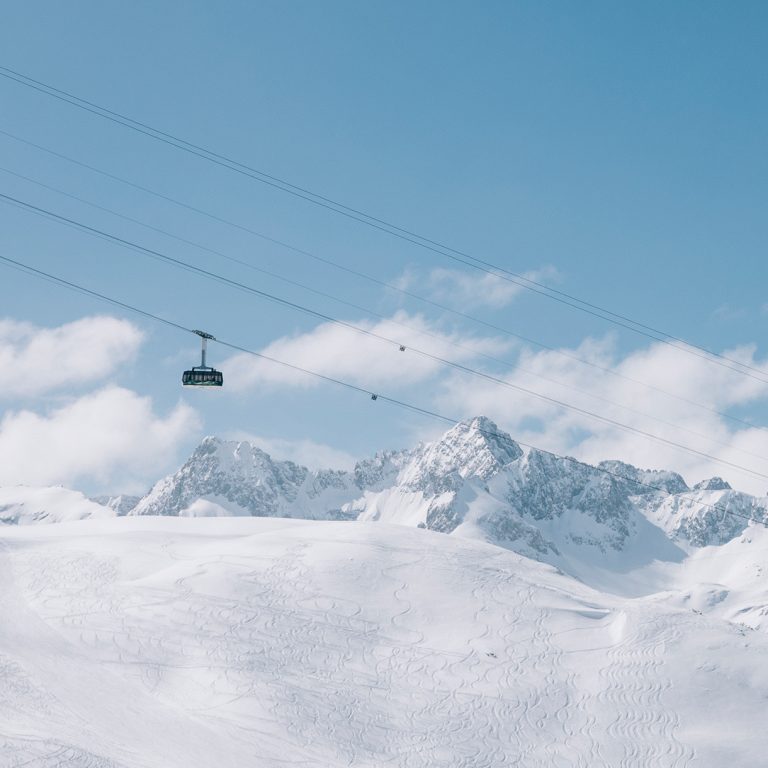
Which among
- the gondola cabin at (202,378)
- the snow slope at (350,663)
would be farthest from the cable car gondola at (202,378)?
the snow slope at (350,663)

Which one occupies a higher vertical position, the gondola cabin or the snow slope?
the gondola cabin

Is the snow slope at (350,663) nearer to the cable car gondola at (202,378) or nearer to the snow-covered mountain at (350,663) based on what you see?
the snow-covered mountain at (350,663)

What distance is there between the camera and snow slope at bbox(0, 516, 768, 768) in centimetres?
5756

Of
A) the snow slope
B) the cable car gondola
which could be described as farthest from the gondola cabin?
the snow slope

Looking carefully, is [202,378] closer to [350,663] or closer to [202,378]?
[202,378]

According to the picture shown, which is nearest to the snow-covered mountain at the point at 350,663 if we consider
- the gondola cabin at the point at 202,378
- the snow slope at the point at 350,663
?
the snow slope at the point at 350,663

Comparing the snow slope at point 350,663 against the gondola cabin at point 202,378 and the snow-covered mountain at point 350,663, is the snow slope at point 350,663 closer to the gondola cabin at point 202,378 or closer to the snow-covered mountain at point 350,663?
the snow-covered mountain at point 350,663

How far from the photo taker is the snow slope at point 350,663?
189ft

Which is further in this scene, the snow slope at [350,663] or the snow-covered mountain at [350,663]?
the snow-covered mountain at [350,663]

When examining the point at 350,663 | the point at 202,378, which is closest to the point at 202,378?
the point at 202,378

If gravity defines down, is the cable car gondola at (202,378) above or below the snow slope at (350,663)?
above

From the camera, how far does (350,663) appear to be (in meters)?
69.1

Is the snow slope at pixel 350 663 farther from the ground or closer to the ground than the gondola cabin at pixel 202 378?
closer to the ground

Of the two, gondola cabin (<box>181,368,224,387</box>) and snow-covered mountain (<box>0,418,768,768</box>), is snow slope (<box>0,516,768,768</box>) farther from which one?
gondola cabin (<box>181,368,224,387</box>)
